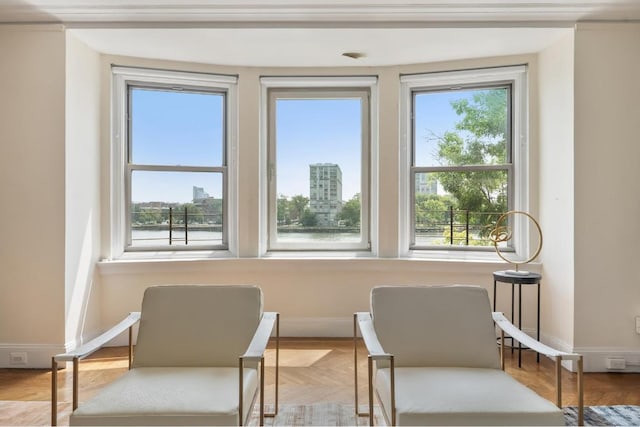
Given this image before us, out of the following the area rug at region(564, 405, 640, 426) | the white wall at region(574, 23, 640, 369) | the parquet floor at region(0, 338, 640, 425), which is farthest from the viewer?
the white wall at region(574, 23, 640, 369)

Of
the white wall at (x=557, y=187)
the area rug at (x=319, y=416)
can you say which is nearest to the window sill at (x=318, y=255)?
the white wall at (x=557, y=187)

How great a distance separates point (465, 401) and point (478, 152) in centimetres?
277

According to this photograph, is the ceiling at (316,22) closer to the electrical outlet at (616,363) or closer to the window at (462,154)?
the window at (462,154)

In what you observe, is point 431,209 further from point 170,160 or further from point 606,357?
point 170,160

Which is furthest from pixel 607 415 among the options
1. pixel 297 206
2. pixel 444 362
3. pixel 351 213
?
pixel 297 206

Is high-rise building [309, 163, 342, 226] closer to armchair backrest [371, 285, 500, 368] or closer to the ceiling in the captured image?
the ceiling

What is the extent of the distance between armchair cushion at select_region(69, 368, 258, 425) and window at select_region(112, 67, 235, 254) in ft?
7.14

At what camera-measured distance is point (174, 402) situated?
5.76 feet

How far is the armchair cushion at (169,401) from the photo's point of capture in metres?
1.69

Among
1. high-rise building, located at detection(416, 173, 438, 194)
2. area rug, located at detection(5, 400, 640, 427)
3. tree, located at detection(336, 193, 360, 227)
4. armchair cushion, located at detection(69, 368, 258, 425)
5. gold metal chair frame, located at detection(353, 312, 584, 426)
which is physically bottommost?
area rug, located at detection(5, 400, 640, 427)

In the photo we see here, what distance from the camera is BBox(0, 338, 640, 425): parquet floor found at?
9.04 ft

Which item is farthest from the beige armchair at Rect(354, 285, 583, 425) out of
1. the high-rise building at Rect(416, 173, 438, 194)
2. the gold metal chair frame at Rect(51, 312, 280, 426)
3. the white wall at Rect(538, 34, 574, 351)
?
the high-rise building at Rect(416, 173, 438, 194)

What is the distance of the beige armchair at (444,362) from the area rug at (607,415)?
63cm

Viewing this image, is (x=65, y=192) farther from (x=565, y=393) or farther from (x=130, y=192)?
(x=565, y=393)
